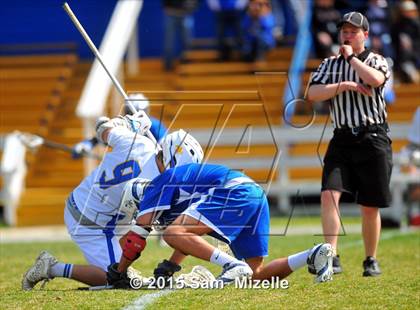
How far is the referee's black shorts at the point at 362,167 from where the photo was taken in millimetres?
8039

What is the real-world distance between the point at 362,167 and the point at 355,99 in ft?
1.71

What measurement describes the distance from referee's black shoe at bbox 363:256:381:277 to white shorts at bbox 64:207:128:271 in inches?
72.7

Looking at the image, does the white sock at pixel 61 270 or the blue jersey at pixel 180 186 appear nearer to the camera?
the blue jersey at pixel 180 186

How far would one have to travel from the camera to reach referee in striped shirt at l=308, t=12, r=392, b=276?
8.00 metres

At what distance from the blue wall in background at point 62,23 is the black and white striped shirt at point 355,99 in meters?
10.7

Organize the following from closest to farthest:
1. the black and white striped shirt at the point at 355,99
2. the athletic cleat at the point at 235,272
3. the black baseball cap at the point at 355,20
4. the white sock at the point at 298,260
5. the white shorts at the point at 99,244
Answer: the athletic cleat at the point at 235,272, the white sock at the point at 298,260, the white shorts at the point at 99,244, the black baseball cap at the point at 355,20, the black and white striped shirt at the point at 355,99

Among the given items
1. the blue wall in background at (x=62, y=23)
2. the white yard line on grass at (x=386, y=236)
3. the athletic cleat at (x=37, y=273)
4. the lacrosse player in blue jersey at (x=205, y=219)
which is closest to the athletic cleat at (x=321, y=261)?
the lacrosse player in blue jersey at (x=205, y=219)

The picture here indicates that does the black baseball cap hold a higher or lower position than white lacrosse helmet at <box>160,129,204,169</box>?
higher

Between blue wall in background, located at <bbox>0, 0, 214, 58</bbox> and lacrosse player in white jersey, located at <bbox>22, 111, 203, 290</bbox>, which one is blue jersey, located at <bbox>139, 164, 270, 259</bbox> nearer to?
lacrosse player in white jersey, located at <bbox>22, 111, 203, 290</bbox>

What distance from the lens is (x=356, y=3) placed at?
58.9ft

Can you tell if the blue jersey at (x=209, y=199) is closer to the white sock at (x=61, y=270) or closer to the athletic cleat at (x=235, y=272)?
the athletic cleat at (x=235, y=272)


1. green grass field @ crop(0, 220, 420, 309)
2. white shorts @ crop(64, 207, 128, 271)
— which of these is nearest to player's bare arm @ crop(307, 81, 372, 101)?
green grass field @ crop(0, 220, 420, 309)

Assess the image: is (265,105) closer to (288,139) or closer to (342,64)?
(288,139)

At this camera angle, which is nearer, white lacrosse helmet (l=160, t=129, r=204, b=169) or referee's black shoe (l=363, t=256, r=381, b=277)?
white lacrosse helmet (l=160, t=129, r=204, b=169)
